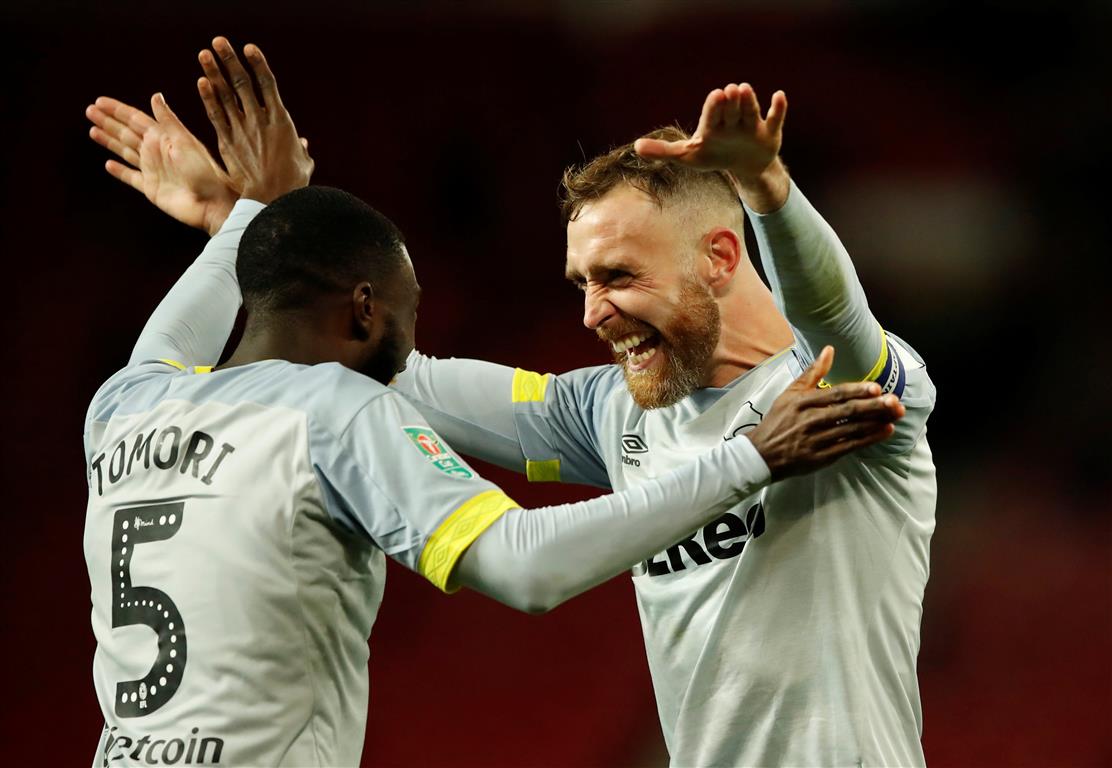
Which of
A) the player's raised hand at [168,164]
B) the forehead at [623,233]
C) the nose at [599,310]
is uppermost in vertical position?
the player's raised hand at [168,164]

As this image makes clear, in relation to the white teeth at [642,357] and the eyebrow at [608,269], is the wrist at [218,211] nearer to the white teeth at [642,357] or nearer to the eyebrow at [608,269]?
the eyebrow at [608,269]

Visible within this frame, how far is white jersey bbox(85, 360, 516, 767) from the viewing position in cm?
170

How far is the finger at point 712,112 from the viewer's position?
165cm

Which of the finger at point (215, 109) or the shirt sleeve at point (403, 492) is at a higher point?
Result: the finger at point (215, 109)

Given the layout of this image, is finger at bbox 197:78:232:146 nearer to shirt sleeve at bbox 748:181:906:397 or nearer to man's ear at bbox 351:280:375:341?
man's ear at bbox 351:280:375:341

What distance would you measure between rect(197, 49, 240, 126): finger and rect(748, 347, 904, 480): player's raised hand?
1.36 m

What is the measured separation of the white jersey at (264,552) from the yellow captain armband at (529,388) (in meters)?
0.79

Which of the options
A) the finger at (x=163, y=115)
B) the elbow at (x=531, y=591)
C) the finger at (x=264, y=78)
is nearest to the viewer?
the elbow at (x=531, y=591)

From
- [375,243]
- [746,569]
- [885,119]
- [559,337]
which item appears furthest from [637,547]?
[885,119]

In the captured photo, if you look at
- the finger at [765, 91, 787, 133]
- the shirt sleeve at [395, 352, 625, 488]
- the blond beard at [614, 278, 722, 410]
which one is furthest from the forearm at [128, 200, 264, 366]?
the finger at [765, 91, 787, 133]

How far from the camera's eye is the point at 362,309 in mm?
1875

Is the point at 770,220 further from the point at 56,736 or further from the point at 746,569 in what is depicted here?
the point at 56,736

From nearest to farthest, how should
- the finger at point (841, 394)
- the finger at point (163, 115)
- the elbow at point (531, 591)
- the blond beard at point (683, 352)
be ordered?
1. the elbow at point (531, 591)
2. the finger at point (841, 394)
3. the blond beard at point (683, 352)
4. the finger at point (163, 115)

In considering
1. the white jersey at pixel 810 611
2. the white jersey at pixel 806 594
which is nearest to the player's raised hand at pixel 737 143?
the white jersey at pixel 806 594
